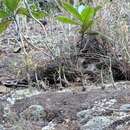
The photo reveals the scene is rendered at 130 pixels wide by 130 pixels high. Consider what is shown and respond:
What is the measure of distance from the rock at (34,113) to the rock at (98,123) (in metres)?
0.42

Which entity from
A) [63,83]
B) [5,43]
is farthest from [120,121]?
[5,43]

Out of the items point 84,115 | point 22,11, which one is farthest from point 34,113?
point 22,11

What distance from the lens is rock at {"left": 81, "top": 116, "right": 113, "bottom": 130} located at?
8.59 feet

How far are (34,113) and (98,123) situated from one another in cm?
54

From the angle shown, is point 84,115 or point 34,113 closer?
point 84,115

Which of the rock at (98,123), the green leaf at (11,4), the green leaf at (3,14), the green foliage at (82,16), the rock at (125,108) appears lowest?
the rock at (98,123)

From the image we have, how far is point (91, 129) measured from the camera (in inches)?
103

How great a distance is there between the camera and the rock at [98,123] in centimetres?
262

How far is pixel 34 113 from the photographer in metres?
3.03

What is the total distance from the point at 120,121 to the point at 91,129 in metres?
0.17

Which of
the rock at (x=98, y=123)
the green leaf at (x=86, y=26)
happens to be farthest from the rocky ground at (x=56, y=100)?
the green leaf at (x=86, y=26)

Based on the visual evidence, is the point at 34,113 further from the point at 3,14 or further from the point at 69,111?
the point at 3,14

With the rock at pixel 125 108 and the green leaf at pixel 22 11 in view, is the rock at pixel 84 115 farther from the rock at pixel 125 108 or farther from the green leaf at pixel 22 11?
the green leaf at pixel 22 11

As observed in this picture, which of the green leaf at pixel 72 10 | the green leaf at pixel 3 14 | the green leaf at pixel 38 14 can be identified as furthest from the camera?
the green leaf at pixel 38 14
